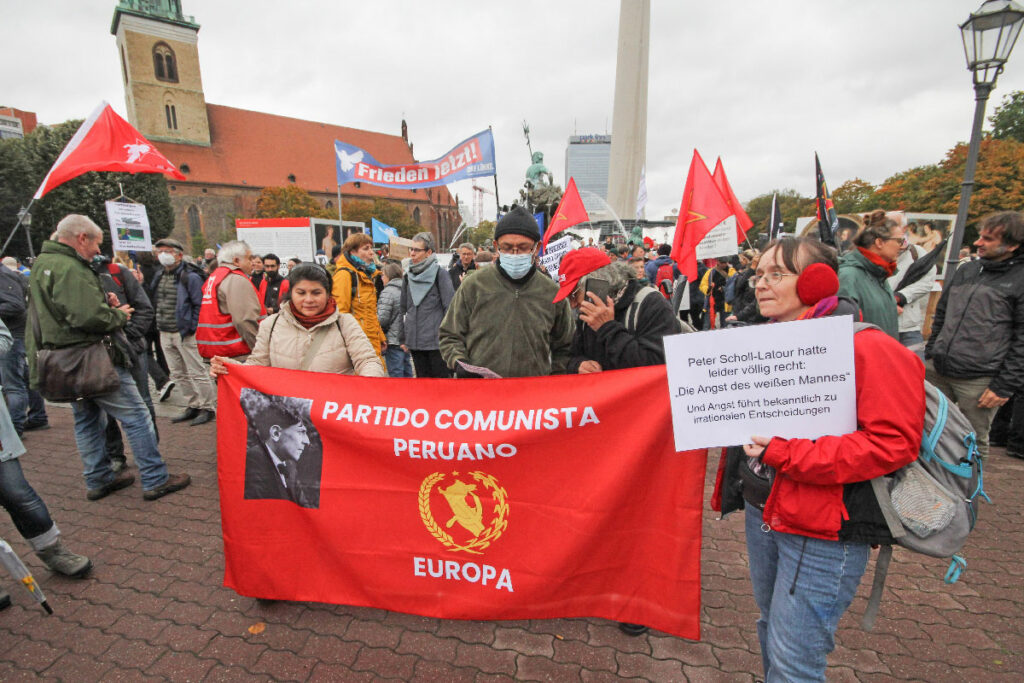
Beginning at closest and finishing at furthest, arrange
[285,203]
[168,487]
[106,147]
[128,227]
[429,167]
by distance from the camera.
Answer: [168,487], [106,147], [128,227], [429,167], [285,203]

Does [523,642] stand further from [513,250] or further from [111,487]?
[111,487]

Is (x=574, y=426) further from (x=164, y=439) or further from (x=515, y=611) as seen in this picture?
(x=164, y=439)

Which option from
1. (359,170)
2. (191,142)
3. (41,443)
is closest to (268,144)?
(191,142)

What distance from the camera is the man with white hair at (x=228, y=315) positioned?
444cm

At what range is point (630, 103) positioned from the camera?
2147 cm

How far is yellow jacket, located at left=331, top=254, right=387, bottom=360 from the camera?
17.8 feet

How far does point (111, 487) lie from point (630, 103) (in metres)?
22.6

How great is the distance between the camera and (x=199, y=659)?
2330mm

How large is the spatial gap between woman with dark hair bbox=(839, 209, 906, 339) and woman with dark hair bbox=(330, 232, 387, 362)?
14.8 ft

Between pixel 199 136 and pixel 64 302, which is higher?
pixel 199 136

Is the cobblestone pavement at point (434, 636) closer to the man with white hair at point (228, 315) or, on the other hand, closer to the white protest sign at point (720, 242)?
the man with white hair at point (228, 315)

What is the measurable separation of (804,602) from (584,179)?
114435 millimetres

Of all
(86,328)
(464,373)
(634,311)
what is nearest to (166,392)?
(86,328)

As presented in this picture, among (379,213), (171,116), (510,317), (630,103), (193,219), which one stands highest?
(171,116)
